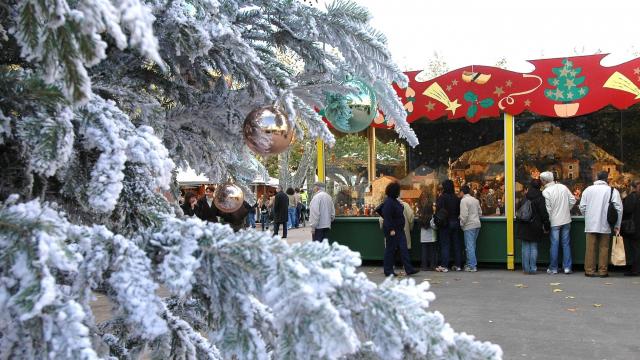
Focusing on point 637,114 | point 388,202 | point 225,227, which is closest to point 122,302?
point 225,227

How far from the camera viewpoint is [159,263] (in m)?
0.89

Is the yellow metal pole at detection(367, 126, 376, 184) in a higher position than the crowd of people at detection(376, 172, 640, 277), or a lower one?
higher

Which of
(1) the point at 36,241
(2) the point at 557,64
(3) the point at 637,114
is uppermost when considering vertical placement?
(2) the point at 557,64

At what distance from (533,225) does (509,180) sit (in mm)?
1139

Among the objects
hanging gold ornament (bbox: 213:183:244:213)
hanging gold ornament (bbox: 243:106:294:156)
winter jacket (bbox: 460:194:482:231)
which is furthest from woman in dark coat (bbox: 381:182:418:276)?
hanging gold ornament (bbox: 243:106:294:156)

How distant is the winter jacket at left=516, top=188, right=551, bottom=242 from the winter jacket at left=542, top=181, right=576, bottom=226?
8 centimetres

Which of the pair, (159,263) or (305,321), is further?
(159,263)

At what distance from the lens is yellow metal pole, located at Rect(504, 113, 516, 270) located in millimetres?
9852

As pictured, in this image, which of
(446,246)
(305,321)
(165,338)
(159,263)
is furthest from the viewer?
(446,246)

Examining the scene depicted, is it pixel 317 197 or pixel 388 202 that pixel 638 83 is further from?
pixel 317 197

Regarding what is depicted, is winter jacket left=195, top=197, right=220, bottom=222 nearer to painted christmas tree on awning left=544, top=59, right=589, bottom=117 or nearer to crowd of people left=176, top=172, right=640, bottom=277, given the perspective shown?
crowd of people left=176, top=172, right=640, bottom=277

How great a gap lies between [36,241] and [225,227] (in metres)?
0.27

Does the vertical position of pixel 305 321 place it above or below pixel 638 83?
below

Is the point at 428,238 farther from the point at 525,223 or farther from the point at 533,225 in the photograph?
the point at 533,225
